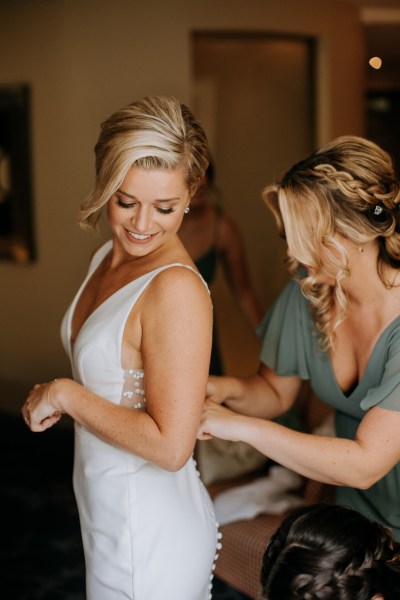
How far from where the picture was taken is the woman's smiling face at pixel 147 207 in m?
1.55

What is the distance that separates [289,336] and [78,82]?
12.9 ft

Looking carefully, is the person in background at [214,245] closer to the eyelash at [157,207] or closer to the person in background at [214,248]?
the person in background at [214,248]

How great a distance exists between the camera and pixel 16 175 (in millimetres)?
6051

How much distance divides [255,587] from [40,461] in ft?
8.34

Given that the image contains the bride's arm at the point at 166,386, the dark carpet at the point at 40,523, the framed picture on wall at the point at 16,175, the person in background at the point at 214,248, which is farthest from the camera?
the framed picture on wall at the point at 16,175

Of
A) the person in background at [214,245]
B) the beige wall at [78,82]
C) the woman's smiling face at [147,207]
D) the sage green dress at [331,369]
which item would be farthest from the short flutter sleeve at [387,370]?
the beige wall at [78,82]

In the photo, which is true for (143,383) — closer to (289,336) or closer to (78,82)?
(289,336)

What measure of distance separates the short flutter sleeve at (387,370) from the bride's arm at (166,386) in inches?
16.7

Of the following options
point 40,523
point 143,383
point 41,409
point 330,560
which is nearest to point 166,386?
point 143,383

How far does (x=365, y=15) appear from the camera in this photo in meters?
6.19

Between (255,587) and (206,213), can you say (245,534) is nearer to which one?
(255,587)

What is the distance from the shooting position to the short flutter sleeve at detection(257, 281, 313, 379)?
2.06m

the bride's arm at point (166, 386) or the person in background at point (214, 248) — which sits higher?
the bride's arm at point (166, 386)

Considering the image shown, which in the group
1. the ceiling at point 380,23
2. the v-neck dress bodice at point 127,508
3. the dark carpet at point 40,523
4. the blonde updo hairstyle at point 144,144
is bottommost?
the dark carpet at point 40,523
